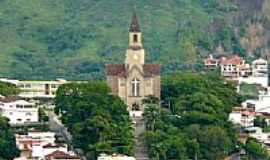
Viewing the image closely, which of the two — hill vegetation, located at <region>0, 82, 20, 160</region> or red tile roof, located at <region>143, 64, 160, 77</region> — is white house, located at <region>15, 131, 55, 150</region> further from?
red tile roof, located at <region>143, 64, 160, 77</region>

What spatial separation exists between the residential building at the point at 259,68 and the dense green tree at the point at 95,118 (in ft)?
106

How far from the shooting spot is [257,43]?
510ft

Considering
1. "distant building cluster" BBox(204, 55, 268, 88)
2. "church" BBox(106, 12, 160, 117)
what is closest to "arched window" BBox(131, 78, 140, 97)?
"church" BBox(106, 12, 160, 117)

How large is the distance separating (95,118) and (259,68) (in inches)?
1681

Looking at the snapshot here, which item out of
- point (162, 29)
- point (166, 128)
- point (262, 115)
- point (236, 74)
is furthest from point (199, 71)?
point (166, 128)

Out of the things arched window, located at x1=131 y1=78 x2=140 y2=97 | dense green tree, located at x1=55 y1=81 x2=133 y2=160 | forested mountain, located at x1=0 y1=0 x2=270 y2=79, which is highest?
forested mountain, located at x1=0 y1=0 x2=270 y2=79

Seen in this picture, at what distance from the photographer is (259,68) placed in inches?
5167

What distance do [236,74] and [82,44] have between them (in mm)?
21804

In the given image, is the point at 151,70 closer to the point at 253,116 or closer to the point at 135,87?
the point at 135,87

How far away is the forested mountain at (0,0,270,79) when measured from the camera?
467 ft

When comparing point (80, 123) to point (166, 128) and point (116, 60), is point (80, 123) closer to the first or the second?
point (166, 128)

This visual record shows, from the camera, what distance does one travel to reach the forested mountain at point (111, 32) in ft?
467

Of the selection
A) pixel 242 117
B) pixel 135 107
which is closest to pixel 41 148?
pixel 135 107

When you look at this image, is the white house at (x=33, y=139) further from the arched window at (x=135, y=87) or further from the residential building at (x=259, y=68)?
the residential building at (x=259, y=68)
